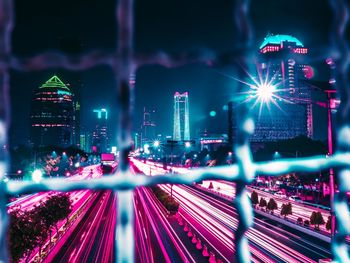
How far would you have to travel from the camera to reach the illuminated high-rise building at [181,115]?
16662 cm

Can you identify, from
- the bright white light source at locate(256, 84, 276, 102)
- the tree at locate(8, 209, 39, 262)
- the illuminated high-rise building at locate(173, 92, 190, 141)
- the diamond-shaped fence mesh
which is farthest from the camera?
the illuminated high-rise building at locate(173, 92, 190, 141)

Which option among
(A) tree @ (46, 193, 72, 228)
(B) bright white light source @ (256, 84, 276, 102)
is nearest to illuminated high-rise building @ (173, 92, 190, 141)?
(A) tree @ (46, 193, 72, 228)

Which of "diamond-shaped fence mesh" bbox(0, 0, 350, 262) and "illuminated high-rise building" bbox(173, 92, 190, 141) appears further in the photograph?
"illuminated high-rise building" bbox(173, 92, 190, 141)

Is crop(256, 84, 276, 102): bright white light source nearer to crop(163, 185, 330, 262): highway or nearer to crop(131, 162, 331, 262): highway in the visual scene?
crop(163, 185, 330, 262): highway

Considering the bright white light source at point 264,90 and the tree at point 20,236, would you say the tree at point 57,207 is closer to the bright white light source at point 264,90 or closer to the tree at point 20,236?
the tree at point 20,236

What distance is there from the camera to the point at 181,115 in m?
175

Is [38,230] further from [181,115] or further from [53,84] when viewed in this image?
[181,115]

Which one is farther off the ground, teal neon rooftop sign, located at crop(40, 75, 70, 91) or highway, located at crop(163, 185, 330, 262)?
teal neon rooftop sign, located at crop(40, 75, 70, 91)

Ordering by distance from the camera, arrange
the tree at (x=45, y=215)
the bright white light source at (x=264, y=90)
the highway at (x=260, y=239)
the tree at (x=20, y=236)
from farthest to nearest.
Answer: the tree at (x=45, y=215) < the highway at (x=260, y=239) < the tree at (x=20, y=236) < the bright white light source at (x=264, y=90)

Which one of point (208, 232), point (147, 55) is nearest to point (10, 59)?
point (147, 55)

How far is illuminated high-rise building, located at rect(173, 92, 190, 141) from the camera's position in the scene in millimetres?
166625

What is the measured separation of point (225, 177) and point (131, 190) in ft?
1.07

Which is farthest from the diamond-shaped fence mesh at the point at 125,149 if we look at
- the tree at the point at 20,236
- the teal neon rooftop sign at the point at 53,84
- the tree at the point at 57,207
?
the tree at the point at 57,207

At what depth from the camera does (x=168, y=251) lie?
1891 cm
